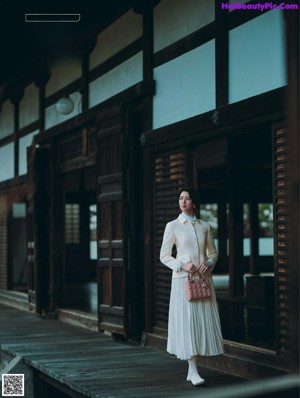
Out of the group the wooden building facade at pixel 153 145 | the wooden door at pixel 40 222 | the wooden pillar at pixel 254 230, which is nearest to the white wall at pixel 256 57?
the wooden building facade at pixel 153 145

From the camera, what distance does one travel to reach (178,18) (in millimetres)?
7668

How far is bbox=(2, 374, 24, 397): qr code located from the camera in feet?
23.2

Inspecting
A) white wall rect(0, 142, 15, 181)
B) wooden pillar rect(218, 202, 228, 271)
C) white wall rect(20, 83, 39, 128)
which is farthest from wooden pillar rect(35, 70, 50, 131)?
wooden pillar rect(218, 202, 228, 271)

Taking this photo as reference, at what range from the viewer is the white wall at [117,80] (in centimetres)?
872

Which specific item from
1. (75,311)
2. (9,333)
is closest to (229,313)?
(75,311)

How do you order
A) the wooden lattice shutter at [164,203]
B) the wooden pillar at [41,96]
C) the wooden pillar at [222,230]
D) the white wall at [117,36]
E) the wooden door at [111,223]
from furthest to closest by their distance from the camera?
the wooden pillar at [222,230] < the wooden pillar at [41,96] < the white wall at [117,36] < the wooden door at [111,223] < the wooden lattice shutter at [164,203]

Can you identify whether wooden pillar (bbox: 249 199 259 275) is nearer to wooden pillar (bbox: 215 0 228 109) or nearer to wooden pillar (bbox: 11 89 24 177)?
wooden pillar (bbox: 11 89 24 177)

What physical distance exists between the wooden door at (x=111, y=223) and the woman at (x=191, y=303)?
98.4 inches

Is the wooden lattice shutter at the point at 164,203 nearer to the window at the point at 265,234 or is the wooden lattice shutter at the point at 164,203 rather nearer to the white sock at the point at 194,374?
the white sock at the point at 194,374

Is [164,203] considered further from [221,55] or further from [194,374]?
[194,374]

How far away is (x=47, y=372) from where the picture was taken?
677cm

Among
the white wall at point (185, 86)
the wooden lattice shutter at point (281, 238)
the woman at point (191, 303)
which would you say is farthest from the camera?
the white wall at point (185, 86)

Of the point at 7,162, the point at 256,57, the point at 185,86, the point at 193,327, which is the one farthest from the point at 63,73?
the point at 193,327

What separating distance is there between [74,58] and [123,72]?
1939 millimetres
